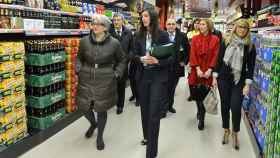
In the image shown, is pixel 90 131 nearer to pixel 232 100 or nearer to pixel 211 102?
pixel 211 102

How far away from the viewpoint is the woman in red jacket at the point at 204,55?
15.5 feet

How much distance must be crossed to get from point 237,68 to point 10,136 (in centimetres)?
278

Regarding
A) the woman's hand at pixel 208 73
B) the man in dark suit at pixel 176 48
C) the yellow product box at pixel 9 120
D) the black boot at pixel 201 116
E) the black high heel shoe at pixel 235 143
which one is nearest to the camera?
the yellow product box at pixel 9 120

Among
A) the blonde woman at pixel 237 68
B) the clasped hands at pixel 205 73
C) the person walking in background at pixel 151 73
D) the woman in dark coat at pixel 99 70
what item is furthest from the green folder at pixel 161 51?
the clasped hands at pixel 205 73

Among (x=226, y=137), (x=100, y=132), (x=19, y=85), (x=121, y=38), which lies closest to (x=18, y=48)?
(x=19, y=85)

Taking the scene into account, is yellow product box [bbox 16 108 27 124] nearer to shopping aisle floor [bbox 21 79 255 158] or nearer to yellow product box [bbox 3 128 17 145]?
yellow product box [bbox 3 128 17 145]

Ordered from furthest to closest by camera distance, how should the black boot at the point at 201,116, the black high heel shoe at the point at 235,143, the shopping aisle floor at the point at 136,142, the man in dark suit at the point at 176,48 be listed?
the man in dark suit at the point at 176,48, the black boot at the point at 201,116, the black high heel shoe at the point at 235,143, the shopping aisle floor at the point at 136,142

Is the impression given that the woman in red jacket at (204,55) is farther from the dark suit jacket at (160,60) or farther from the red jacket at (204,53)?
the dark suit jacket at (160,60)

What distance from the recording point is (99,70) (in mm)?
3898

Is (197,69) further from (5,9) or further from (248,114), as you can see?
(5,9)

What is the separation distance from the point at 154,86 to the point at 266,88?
127cm

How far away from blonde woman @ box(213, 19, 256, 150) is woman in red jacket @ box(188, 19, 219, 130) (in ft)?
1.96

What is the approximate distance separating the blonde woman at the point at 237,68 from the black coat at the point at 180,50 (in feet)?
4.77

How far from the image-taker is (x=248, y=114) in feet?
17.6
